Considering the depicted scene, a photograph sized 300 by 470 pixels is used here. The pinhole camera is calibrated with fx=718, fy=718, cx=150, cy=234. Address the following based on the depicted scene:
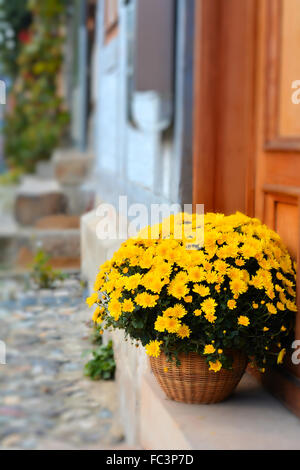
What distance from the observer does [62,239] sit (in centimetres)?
582

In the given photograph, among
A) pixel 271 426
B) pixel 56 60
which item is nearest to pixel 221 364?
pixel 271 426

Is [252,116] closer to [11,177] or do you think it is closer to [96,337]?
[96,337]

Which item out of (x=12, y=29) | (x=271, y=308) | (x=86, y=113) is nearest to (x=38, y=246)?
(x=271, y=308)

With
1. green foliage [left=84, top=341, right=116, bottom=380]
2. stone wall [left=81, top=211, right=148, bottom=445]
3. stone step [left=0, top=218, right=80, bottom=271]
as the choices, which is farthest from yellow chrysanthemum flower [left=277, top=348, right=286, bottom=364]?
stone step [left=0, top=218, right=80, bottom=271]

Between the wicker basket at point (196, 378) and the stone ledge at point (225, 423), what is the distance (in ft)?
0.11

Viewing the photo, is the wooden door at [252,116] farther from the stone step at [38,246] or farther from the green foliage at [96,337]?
the stone step at [38,246]

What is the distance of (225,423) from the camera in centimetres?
211

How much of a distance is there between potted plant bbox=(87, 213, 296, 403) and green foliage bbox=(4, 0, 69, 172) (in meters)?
9.18

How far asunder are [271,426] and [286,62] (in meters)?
1.16

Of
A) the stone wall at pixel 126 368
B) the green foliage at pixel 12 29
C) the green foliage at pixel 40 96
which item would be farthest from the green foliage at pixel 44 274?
the green foliage at pixel 12 29

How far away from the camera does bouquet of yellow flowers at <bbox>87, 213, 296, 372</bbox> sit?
2.11 m

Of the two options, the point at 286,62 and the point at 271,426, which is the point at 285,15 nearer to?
the point at 286,62

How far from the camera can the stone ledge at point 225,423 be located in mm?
1983

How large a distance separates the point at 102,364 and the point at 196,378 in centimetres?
124
